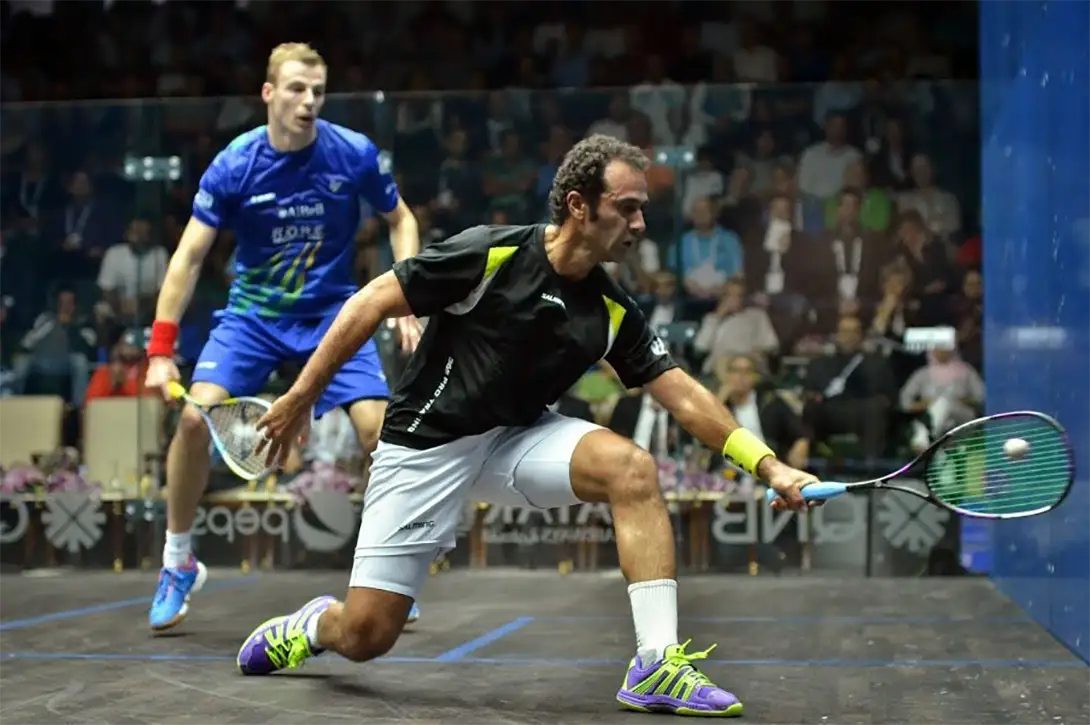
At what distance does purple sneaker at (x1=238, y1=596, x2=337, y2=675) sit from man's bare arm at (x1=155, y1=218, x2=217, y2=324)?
1056 mm

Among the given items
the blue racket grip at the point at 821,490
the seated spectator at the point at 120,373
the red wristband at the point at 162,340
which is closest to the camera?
the blue racket grip at the point at 821,490

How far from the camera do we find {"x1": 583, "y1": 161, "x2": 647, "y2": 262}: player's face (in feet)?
9.04

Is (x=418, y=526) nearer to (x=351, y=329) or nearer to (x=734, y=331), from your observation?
(x=351, y=329)

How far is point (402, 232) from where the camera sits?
406 centimetres

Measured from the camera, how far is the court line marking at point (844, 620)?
4.36 m

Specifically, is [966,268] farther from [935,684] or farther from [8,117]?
[8,117]

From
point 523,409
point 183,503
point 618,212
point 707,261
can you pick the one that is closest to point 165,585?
point 183,503

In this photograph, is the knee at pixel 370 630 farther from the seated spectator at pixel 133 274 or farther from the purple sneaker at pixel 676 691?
the seated spectator at pixel 133 274

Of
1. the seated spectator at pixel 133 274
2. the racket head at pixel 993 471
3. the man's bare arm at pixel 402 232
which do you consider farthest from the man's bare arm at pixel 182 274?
the seated spectator at pixel 133 274

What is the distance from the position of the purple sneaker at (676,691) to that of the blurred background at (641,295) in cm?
328

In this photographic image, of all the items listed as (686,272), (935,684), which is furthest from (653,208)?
(935,684)

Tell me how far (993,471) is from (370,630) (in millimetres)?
1178

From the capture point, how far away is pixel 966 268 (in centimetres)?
608

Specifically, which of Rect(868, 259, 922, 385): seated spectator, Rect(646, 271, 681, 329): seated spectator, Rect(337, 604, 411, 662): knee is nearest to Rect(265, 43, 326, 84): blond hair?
Rect(337, 604, 411, 662): knee
